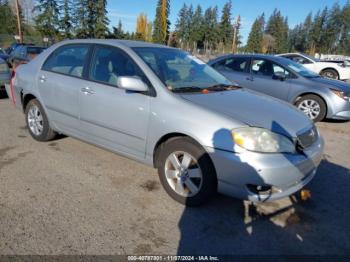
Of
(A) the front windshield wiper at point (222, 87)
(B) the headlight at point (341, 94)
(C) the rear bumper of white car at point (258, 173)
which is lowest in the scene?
(C) the rear bumper of white car at point (258, 173)

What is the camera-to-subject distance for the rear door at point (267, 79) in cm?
737

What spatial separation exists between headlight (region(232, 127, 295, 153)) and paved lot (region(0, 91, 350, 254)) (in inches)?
30.1

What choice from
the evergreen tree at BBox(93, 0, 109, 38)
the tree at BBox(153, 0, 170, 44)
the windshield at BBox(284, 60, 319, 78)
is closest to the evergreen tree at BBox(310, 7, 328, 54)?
the tree at BBox(153, 0, 170, 44)

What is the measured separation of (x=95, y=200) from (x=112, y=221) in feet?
1.50

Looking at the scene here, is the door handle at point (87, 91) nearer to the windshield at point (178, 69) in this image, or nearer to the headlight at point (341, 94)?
the windshield at point (178, 69)

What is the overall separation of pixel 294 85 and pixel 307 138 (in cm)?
437

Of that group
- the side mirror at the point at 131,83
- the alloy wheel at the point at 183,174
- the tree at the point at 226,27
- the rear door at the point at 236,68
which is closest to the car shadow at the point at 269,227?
the alloy wheel at the point at 183,174

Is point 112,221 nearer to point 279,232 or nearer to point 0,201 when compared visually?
point 0,201

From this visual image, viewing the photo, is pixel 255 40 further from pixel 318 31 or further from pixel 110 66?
pixel 110 66

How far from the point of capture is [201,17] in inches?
3219

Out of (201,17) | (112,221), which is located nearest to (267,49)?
(201,17)

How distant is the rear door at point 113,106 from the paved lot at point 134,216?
1.58 feet

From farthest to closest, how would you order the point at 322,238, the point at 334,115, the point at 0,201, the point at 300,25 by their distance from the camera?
the point at 300,25, the point at 334,115, the point at 0,201, the point at 322,238

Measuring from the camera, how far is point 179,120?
3.15 metres
